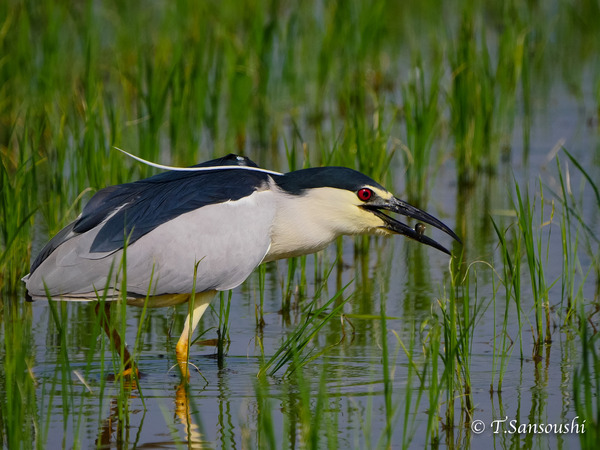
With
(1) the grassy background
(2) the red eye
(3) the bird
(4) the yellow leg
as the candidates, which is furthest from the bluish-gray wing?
(2) the red eye

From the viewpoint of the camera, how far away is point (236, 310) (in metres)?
5.36

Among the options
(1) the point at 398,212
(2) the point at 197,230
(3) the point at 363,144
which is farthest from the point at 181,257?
(3) the point at 363,144

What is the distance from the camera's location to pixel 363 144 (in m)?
5.83

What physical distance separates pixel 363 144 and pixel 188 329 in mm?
1884

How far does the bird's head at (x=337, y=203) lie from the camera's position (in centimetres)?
464

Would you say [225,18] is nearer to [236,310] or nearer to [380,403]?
[236,310]

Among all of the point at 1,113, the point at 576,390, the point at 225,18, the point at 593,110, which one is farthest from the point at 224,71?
the point at 576,390

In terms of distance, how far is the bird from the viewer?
443cm

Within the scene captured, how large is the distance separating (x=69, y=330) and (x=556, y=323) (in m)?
2.28

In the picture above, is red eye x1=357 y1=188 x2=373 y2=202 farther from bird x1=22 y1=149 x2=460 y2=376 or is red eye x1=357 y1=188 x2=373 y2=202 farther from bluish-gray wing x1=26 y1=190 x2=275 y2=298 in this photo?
bluish-gray wing x1=26 y1=190 x2=275 y2=298

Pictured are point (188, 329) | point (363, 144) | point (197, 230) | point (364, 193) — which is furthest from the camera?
point (363, 144)

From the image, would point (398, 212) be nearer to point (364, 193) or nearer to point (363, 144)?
point (364, 193)

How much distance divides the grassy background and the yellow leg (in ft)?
0.46

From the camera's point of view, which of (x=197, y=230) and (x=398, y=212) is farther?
(x=398, y=212)
